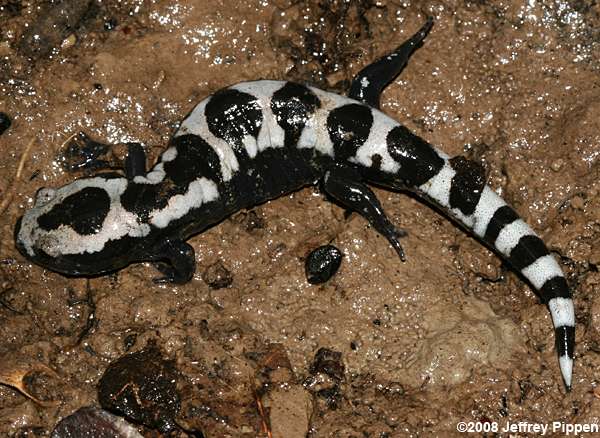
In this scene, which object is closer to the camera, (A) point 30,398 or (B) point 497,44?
(A) point 30,398

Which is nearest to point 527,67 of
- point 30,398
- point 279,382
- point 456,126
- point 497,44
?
point 497,44

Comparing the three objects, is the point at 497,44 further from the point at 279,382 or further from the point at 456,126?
the point at 279,382

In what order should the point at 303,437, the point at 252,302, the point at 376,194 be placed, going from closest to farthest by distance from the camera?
the point at 303,437
the point at 252,302
the point at 376,194

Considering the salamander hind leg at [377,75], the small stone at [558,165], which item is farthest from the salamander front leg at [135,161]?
the small stone at [558,165]

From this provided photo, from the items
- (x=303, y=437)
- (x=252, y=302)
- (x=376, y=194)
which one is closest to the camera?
(x=303, y=437)

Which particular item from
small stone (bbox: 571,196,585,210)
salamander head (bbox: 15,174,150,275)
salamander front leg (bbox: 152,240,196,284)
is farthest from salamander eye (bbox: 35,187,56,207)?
small stone (bbox: 571,196,585,210)

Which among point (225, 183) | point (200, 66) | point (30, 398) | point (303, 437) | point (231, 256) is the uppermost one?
point (200, 66)

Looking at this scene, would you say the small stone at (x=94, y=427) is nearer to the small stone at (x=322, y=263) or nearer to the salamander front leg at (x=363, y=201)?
the small stone at (x=322, y=263)

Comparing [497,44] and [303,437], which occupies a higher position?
[497,44]
